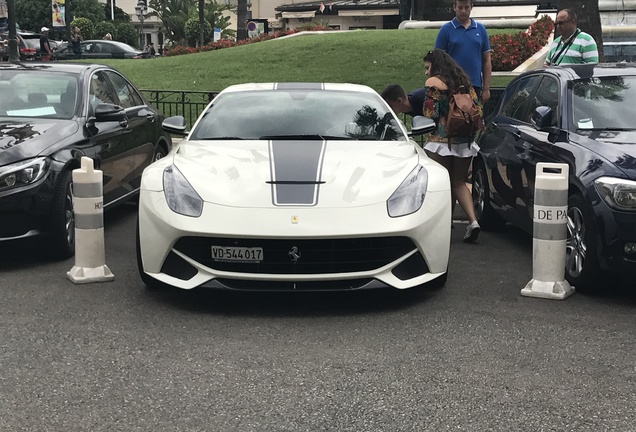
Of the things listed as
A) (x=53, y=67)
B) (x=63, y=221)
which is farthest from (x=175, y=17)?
(x=63, y=221)

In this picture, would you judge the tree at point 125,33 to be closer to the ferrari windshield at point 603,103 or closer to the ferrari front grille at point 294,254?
the ferrari windshield at point 603,103

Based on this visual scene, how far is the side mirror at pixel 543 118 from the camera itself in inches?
264

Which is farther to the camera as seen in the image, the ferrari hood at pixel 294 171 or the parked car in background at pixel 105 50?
the parked car in background at pixel 105 50

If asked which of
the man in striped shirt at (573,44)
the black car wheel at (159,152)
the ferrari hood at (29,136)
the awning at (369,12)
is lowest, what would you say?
the black car wheel at (159,152)

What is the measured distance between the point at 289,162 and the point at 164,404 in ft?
7.41

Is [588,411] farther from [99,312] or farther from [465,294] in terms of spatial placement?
[99,312]

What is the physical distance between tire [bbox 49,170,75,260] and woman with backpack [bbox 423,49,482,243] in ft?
9.88

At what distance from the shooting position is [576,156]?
616 cm

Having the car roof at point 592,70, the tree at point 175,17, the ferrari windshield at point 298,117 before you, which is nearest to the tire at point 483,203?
the car roof at point 592,70

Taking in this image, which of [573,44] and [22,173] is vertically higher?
[573,44]

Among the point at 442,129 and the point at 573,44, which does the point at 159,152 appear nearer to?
the point at 442,129

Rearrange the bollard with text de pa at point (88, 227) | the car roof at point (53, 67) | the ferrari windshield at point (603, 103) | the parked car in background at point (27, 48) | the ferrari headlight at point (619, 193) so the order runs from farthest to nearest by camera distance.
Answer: the parked car in background at point (27, 48) → the car roof at point (53, 67) → the ferrari windshield at point (603, 103) → the bollard with text de pa at point (88, 227) → the ferrari headlight at point (619, 193)

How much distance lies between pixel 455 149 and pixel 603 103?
137 centimetres

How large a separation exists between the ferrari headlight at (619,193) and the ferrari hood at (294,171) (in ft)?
4.03
